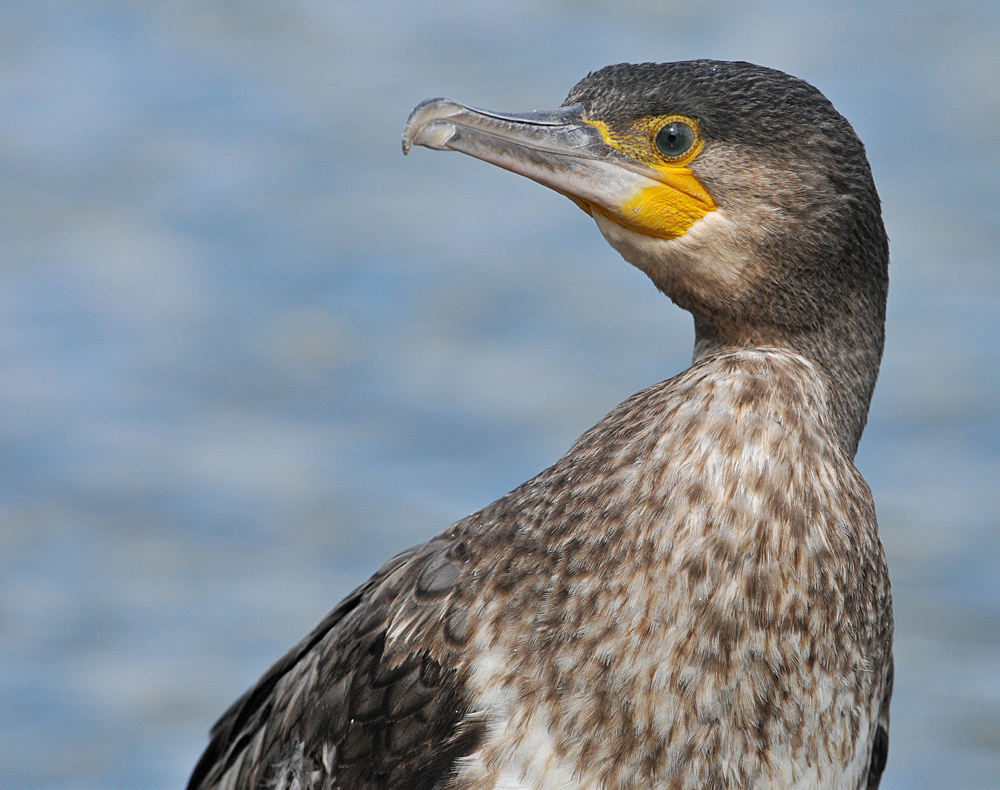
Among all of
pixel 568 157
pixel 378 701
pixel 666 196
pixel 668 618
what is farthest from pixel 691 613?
pixel 568 157

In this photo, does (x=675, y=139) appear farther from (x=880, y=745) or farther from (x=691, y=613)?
(x=880, y=745)

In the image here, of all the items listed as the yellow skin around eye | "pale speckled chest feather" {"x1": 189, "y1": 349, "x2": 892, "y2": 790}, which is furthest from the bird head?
→ "pale speckled chest feather" {"x1": 189, "y1": 349, "x2": 892, "y2": 790}

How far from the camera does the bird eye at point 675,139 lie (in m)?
2.99

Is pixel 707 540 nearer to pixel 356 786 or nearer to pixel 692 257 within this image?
pixel 692 257

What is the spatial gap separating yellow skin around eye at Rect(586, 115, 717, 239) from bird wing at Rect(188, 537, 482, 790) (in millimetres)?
787

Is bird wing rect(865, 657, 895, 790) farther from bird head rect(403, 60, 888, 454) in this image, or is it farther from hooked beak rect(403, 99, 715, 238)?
hooked beak rect(403, 99, 715, 238)

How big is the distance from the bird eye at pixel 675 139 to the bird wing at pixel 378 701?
932mm

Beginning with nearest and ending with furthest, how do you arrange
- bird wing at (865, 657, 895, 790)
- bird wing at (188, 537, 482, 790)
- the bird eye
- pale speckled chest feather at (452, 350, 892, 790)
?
pale speckled chest feather at (452, 350, 892, 790) < bird wing at (188, 537, 482, 790) < the bird eye < bird wing at (865, 657, 895, 790)

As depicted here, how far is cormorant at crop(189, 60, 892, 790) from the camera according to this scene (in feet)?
8.90

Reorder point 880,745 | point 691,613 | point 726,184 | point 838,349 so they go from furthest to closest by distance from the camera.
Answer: point 880,745, point 838,349, point 726,184, point 691,613

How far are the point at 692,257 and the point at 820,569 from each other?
0.68 m

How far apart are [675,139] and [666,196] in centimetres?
12

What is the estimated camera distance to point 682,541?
108 inches

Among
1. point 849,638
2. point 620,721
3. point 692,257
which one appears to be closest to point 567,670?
point 620,721
